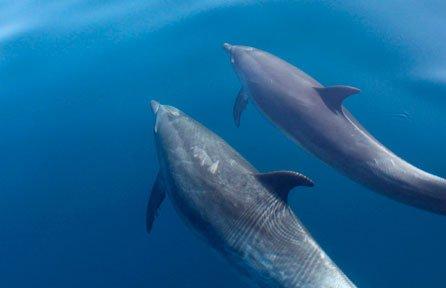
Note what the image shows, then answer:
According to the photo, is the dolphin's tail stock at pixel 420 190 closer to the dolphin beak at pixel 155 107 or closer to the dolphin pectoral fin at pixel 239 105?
the dolphin pectoral fin at pixel 239 105

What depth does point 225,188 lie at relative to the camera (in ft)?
14.1

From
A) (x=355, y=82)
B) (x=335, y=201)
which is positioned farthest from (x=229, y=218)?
(x=355, y=82)

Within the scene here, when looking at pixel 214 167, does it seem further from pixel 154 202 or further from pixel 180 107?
pixel 180 107

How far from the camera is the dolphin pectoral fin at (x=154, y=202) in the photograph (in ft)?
17.2

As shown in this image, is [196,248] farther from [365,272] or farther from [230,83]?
[230,83]

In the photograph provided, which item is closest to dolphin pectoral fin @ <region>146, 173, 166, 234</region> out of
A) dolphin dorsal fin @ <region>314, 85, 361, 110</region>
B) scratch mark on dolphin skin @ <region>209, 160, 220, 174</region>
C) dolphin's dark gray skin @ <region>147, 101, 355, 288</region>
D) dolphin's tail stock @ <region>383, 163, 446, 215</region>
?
dolphin's dark gray skin @ <region>147, 101, 355, 288</region>

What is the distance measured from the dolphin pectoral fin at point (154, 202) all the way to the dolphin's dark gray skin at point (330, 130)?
153 cm

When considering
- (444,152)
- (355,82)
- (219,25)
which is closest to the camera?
(444,152)

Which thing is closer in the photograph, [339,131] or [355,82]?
[339,131]

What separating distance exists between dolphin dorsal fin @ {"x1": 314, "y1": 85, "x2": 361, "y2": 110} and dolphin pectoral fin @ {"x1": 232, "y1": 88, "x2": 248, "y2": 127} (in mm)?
1197

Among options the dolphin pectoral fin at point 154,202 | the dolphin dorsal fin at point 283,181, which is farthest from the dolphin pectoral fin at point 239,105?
the dolphin dorsal fin at point 283,181

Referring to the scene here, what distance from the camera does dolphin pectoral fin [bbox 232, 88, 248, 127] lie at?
614 centimetres

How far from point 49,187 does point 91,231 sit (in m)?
0.92

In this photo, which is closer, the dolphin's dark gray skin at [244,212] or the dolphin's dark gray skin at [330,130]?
the dolphin's dark gray skin at [244,212]
